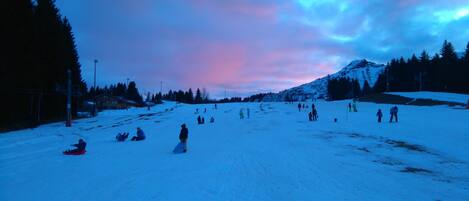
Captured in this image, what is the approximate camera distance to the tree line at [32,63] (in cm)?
3719

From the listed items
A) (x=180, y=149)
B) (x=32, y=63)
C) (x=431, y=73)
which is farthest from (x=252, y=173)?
(x=431, y=73)

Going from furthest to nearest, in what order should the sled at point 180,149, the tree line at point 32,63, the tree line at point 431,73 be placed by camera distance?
the tree line at point 431,73 < the tree line at point 32,63 < the sled at point 180,149

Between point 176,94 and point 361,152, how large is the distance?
599 ft

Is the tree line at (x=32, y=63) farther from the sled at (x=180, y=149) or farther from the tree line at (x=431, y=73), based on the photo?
the tree line at (x=431, y=73)

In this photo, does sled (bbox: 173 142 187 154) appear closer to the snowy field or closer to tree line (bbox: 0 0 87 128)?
the snowy field

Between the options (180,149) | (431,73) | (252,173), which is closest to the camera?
(252,173)

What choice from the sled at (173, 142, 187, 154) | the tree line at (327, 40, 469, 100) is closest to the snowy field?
the sled at (173, 142, 187, 154)

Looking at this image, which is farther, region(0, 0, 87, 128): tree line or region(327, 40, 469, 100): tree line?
region(327, 40, 469, 100): tree line

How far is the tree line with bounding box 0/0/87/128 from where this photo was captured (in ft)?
122

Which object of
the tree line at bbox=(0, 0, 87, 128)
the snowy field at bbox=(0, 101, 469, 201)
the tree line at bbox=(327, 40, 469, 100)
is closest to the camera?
the snowy field at bbox=(0, 101, 469, 201)

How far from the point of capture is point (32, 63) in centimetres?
4128

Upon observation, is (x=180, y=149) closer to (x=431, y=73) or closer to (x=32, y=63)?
(x=32, y=63)

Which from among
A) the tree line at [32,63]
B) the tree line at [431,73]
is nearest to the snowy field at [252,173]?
the tree line at [32,63]

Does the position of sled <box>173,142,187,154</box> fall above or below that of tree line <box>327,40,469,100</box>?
below
